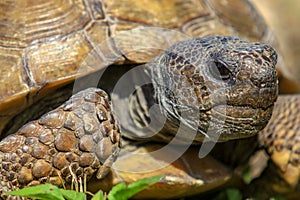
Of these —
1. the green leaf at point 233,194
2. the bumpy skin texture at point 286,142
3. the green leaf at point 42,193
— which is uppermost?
the green leaf at point 42,193

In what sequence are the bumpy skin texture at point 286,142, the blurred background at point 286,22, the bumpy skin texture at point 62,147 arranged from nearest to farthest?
the bumpy skin texture at point 62,147, the bumpy skin texture at point 286,142, the blurred background at point 286,22

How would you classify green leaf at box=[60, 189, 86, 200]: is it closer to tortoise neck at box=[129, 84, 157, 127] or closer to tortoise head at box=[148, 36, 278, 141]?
tortoise head at box=[148, 36, 278, 141]

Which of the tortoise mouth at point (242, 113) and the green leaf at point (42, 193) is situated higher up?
the green leaf at point (42, 193)

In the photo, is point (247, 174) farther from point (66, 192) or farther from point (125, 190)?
point (66, 192)

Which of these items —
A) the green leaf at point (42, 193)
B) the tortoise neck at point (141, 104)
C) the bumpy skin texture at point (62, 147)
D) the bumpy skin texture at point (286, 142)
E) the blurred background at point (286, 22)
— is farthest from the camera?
the blurred background at point (286, 22)

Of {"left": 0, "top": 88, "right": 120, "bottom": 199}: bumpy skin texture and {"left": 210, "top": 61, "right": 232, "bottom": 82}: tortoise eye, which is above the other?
{"left": 210, "top": 61, "right": 232, "bottom": 82}: tortoise eye

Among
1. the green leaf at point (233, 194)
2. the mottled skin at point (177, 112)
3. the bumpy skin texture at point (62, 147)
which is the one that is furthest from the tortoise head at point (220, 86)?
the green leaf at point (233, 194)

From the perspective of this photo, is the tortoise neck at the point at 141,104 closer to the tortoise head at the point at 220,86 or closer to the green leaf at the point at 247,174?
the tortoise head at the point at 220,86

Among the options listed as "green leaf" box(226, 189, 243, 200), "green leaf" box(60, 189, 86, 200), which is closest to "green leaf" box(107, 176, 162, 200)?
"green leaf" box(60, 189, 86, 200)

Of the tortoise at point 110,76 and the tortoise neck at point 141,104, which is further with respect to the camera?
the tortoise neck at point 141,104
